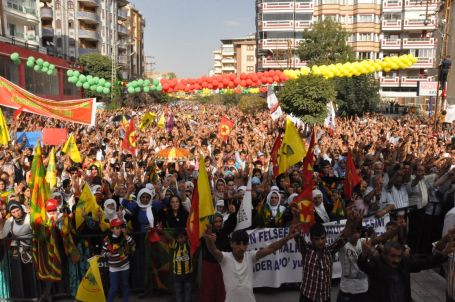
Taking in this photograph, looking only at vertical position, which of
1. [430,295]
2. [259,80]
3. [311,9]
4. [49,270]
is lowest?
[430,295]

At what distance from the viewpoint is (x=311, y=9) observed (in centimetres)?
5472

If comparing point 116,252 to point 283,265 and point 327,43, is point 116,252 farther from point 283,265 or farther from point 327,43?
point 327,43

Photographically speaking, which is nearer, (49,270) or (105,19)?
(49,270)

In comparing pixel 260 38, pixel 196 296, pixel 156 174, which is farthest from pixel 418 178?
pixel 260 38

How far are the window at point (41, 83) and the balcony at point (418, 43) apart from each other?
41.7 m

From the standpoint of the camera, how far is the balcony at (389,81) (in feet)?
175

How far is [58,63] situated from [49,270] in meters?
29.1

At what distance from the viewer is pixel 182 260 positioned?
16.6 feet

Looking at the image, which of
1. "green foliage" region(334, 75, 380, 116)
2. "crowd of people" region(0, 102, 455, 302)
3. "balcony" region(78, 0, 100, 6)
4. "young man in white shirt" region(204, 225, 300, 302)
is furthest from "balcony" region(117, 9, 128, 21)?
"young man in white shirt" region(204, 225, 300, 302)

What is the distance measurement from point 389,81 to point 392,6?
30.9 ft

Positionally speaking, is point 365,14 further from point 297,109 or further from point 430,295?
point 430,295

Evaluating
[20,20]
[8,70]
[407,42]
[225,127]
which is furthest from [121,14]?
[225,127]

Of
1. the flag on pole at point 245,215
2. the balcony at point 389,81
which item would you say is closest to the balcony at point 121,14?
the balcony at point 389,81

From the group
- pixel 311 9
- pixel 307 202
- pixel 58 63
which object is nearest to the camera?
pixel 307 202
